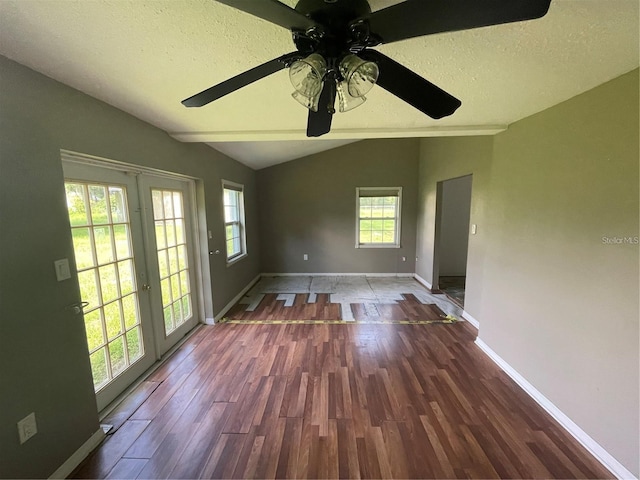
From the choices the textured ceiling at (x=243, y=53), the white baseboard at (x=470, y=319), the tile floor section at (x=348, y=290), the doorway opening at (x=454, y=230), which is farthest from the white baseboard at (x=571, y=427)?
the doorway opening at (x=454, y=230)

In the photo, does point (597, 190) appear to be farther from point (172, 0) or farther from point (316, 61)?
point (172, 0)

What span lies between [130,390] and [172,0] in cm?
268

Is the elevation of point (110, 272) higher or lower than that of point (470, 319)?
higher

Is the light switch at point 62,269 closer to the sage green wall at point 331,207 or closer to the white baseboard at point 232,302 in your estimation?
the white baseboard at point 232,302

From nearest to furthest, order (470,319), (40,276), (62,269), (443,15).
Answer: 1. (443,15)
2. (40,276)
3. (62,269)
4. (470,319)

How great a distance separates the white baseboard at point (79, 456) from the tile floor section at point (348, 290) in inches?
88.4

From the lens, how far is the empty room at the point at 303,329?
1006mm

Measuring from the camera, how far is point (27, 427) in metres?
1.27

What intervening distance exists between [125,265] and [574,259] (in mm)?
3340

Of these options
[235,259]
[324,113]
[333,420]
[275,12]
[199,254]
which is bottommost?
[333,420]

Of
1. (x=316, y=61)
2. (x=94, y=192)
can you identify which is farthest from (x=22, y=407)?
(x=316, y=61)

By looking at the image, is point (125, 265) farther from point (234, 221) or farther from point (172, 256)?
point (234, 221)

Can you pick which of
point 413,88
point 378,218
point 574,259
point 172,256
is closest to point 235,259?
point 172,256

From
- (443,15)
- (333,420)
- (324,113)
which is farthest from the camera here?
(333,420)
